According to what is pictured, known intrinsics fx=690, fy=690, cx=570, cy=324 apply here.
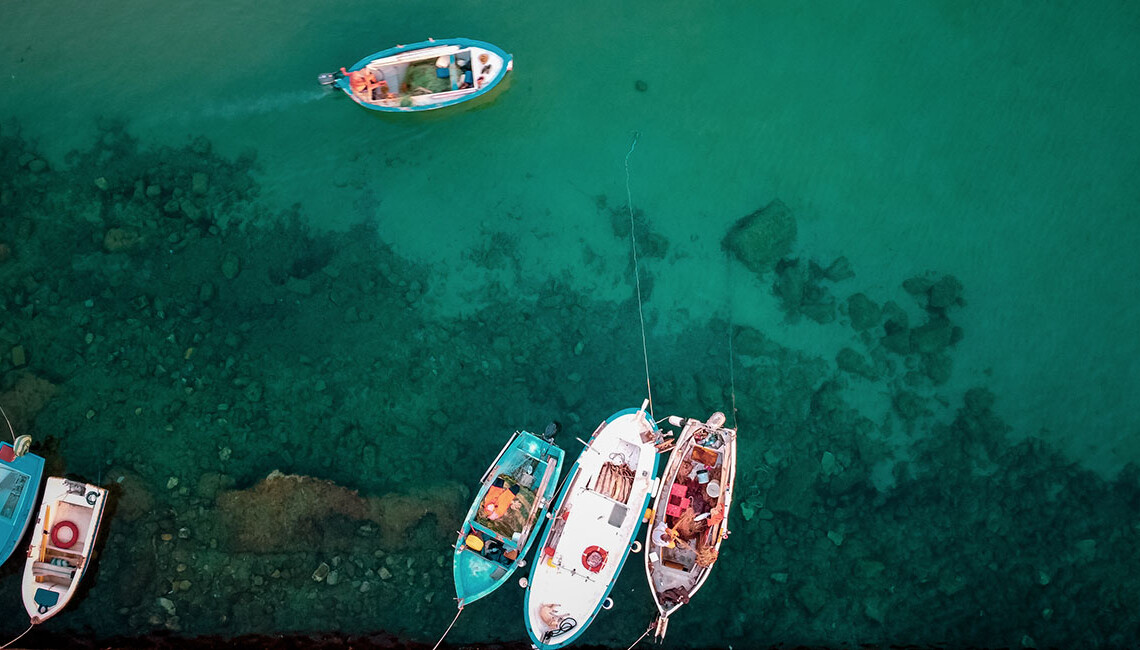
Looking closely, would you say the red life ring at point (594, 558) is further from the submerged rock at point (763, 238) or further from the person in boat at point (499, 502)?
the submerged rock at point (763, 238)

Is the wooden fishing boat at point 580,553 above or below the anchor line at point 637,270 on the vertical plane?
below

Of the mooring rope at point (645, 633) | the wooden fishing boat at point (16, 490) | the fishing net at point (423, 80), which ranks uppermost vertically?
the fishing net at point (423, 80)

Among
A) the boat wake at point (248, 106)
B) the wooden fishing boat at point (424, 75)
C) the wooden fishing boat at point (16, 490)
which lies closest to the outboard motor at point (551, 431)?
the wooden fishing boat at point (424, 75)

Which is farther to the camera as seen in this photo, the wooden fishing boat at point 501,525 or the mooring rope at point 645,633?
the mooring rope at point 645,633

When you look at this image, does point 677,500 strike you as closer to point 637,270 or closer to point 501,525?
point 501,525

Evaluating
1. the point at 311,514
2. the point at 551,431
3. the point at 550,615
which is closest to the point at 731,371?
the point at 551,431

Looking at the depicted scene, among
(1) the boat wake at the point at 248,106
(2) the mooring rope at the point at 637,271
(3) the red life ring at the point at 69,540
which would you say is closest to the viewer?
(3) the red life ring at the point at 69,540

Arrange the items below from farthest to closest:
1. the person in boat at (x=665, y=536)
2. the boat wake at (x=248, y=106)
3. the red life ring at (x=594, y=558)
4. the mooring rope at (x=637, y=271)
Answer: the boat wake at (x=248, y=106), the mooring rope at (x=637, y=271), the person in boat at (x=665, y=536), the red life ring at (x=594, y=558)
